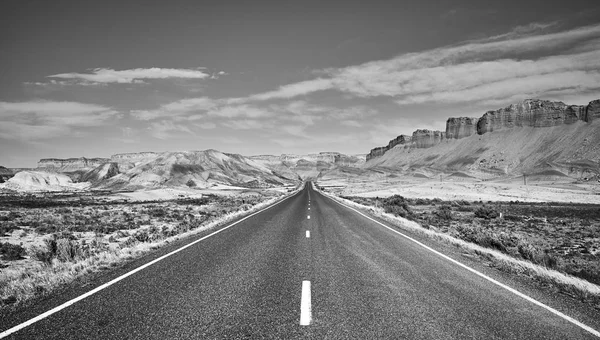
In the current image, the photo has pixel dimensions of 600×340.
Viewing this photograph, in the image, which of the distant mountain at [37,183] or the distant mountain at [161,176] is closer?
the distant mountain at [37,183]

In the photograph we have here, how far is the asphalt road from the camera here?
14.3 ft

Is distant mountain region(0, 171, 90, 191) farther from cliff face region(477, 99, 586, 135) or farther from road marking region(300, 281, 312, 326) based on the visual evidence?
cliff face region(477, 99, 586, 135)

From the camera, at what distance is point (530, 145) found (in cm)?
13962

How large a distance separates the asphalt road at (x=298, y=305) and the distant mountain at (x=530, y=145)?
11488 cm

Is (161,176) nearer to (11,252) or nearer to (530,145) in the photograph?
(11,252)

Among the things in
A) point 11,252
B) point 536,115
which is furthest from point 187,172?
point 536,115

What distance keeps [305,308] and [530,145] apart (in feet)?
549

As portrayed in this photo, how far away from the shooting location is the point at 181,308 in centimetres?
511

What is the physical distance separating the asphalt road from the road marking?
49 millimetres

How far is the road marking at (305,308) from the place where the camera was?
4.62 metres

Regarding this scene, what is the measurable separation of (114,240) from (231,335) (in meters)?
13.2

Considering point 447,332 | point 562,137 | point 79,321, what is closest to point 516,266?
point 447,332

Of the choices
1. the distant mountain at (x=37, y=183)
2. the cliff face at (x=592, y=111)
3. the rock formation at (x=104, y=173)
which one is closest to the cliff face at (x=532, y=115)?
the cliff face at (x=592, y=111)

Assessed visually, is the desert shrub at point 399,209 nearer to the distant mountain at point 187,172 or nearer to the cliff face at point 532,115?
the distant mountain at point 187,172
